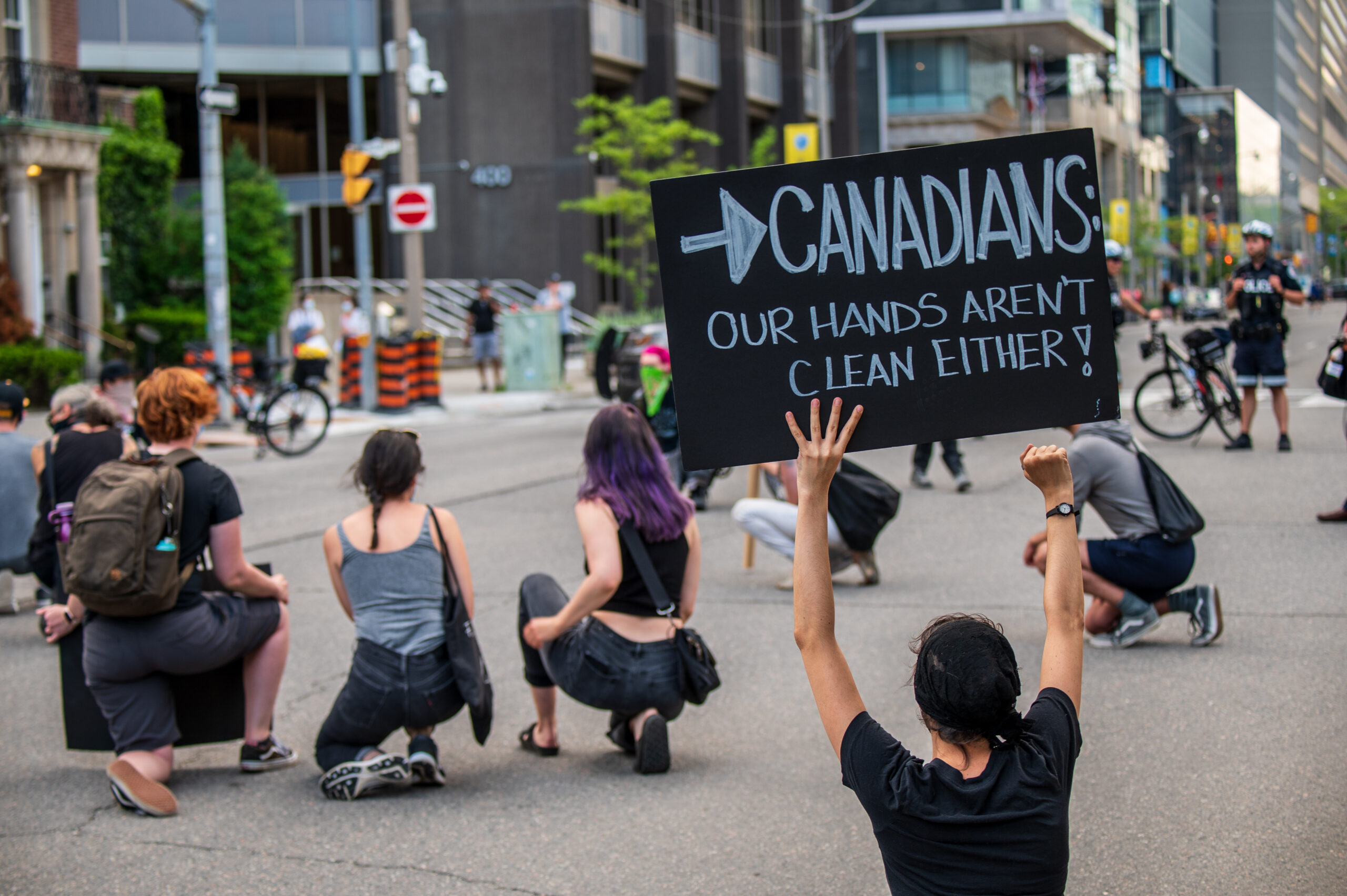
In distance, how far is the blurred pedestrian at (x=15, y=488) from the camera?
7449 mm

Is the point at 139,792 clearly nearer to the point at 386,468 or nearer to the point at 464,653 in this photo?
the point at 464,653

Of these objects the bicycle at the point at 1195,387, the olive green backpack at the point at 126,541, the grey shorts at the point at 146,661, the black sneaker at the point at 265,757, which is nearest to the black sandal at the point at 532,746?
the black sneaker at the point at 265,757

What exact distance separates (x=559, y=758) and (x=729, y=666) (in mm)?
1448

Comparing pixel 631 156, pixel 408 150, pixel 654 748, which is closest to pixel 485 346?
pixel 408 150

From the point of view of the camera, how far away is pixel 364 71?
125 ft

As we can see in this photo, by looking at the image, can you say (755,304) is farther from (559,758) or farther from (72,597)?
(72,597)

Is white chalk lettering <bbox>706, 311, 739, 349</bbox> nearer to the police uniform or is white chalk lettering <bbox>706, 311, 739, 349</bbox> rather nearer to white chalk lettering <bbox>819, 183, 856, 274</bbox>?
white chalk lettering <bbox>819, 183, 856, 274</bbox>

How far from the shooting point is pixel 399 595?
195 inches

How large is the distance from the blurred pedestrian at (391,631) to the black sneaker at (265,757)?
1.01 feet

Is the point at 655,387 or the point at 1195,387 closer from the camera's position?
the point at 655,387

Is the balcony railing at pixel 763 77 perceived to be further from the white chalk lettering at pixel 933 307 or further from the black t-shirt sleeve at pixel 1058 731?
the black t-shirt sleeve at pixel 1058 731

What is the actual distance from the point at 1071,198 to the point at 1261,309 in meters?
10.5

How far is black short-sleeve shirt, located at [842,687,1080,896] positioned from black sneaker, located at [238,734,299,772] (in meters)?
3.37

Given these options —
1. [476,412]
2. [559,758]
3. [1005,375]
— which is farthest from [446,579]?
[476,412]
